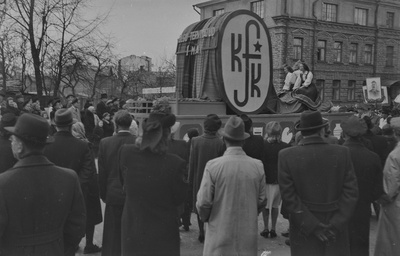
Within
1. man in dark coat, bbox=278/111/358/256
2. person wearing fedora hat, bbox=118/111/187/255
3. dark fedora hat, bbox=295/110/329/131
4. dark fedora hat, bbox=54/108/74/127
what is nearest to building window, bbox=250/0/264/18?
dark fedora hat, bbox=54/108/74/127

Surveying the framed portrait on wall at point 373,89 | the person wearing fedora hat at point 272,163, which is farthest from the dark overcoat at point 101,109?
the framed portrait on wall at point 373,89

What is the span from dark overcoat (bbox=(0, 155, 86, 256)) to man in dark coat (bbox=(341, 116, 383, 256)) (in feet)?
9.64

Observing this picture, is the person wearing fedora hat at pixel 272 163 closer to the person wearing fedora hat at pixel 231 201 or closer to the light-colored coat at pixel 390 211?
the light-colored coat at pixel 390 211

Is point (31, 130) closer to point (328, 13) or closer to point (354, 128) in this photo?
point (354, 128)

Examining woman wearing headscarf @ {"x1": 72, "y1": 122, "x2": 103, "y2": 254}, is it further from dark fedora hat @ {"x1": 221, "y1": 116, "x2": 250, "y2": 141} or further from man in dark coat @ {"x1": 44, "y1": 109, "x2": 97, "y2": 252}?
dark fedora hat @ {"x1": 221, "y1": 116, "x2": 250, "y2": 141}

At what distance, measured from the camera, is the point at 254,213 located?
3.93 meters

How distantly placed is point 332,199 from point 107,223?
97.4 inches

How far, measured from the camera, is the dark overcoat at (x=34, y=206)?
9.02 feet

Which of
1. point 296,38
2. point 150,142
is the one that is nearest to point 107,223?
point 150,142

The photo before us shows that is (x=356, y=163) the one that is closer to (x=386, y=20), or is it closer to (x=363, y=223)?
(x=363, y=223)

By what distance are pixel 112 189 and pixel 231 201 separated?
1.51 metres

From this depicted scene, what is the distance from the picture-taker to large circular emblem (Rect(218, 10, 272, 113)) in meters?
10.7

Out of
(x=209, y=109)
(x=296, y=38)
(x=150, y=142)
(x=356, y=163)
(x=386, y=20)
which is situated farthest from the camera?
(x=386, y=20)

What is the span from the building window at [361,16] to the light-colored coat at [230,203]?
36.2 meters
